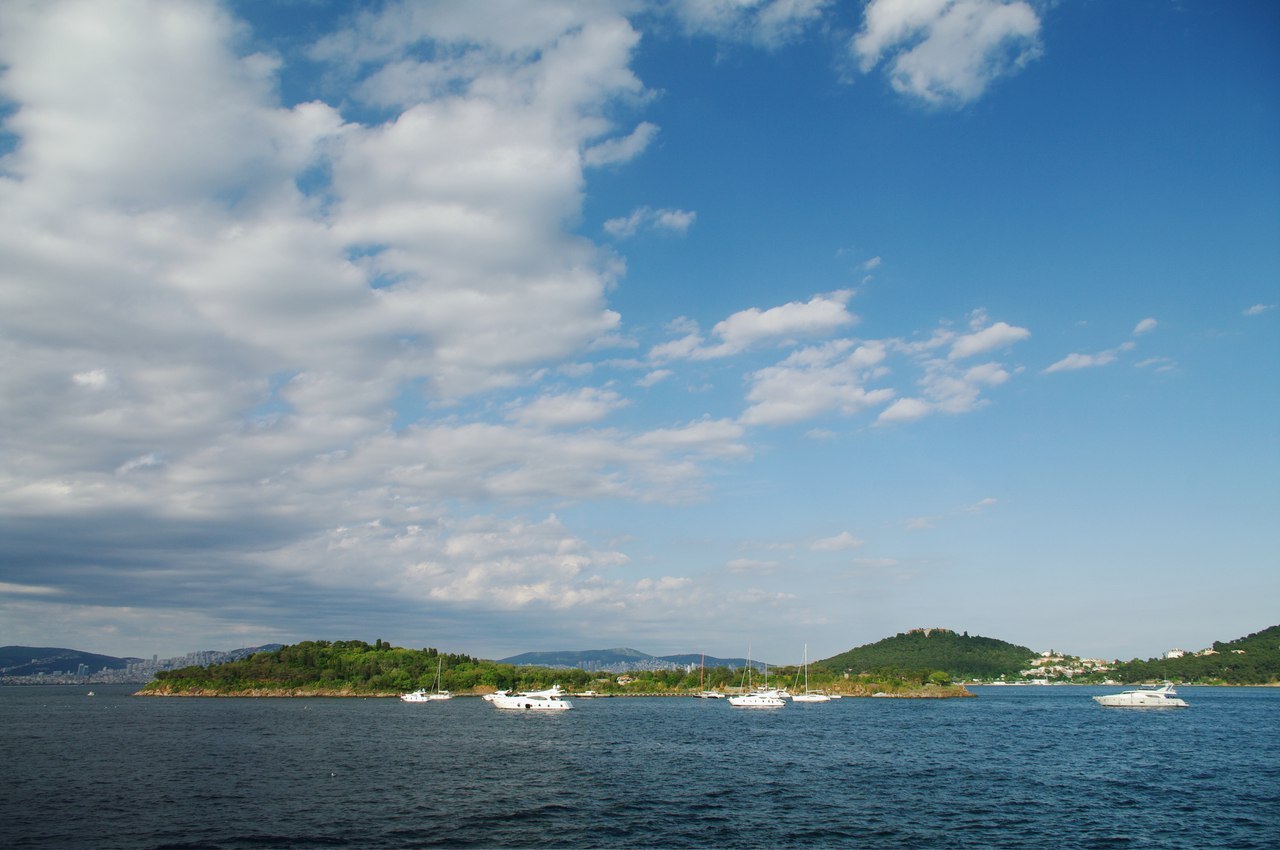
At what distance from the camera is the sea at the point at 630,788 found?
40.4 metres

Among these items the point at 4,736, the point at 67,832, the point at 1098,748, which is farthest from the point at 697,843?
the point at 4,736

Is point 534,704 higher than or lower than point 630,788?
lower

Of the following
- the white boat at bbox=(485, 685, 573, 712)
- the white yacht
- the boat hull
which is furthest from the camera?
the white yacht

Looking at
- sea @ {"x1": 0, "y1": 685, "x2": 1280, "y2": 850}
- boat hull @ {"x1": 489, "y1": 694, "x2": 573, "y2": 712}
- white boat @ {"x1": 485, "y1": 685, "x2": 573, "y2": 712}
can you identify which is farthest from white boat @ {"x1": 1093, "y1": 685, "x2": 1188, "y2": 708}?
white boat @ {"x1": 485, "y1": 685, "x2": 573, "y2": 712}

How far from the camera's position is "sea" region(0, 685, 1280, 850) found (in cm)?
4044

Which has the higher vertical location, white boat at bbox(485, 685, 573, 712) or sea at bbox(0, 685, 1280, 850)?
sea at bbox(0, 685, 1280, 850)

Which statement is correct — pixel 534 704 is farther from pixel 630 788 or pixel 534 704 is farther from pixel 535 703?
pixel 630 788

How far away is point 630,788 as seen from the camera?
55656 mm

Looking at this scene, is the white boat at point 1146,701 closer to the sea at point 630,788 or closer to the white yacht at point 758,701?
the white yacht at point 758,701

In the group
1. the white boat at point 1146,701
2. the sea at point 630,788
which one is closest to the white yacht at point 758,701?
the white boat at point 1146,701

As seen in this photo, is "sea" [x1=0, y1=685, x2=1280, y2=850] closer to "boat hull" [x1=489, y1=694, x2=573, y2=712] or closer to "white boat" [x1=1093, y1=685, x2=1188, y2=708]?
"boat hull" [x1=489, y1=694, x2=573, y2=712]

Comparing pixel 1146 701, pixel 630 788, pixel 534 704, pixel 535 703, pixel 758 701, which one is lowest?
pixel 758 701

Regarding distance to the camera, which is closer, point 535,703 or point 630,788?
point 630,788

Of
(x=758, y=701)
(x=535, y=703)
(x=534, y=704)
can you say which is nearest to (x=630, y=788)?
(x=535, y=703)
